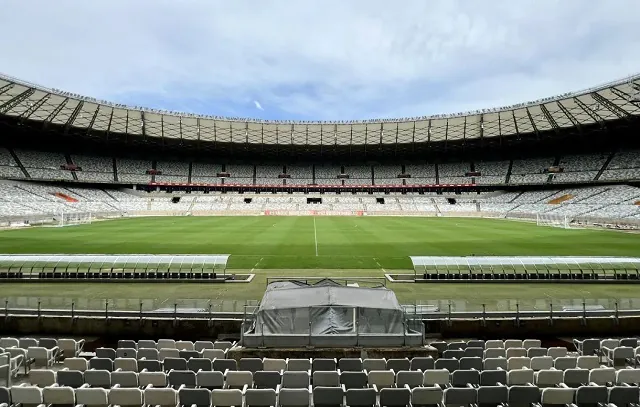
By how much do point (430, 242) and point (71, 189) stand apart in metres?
74.8

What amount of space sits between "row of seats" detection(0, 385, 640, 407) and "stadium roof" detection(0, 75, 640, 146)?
60385mm

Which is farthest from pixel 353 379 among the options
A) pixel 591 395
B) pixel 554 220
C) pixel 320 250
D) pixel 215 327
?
pixel 554 220

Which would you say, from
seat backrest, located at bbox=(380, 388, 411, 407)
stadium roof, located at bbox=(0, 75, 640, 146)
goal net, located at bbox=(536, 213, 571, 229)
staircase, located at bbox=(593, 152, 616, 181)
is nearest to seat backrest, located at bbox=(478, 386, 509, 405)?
seat backrest, located at bbox=(380, 388, 411, 407)

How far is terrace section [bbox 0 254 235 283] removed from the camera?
20484mm

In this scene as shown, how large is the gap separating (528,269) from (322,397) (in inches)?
739

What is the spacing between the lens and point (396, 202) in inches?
3684

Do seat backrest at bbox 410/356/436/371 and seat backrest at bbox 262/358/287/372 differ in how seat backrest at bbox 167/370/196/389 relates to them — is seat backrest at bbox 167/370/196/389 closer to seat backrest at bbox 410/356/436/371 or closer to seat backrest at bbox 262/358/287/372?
seat backrest at bbox 262/358/287/372

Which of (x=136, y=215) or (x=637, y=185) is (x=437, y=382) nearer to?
(x=136, y=215)

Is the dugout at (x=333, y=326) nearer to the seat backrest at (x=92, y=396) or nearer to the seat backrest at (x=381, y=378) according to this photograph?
the seat backrest at (x=381, y=378)

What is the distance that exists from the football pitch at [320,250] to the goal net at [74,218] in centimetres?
1165

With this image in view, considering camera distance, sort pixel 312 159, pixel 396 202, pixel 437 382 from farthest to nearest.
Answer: pixel 312 159, pixel 396 202, pixel 437 382

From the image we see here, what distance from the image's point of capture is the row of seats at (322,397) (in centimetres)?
669

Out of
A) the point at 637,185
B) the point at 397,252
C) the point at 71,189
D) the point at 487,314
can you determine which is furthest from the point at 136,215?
the point at 637,185

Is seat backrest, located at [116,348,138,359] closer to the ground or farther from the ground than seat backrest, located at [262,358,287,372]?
farther from the ground
